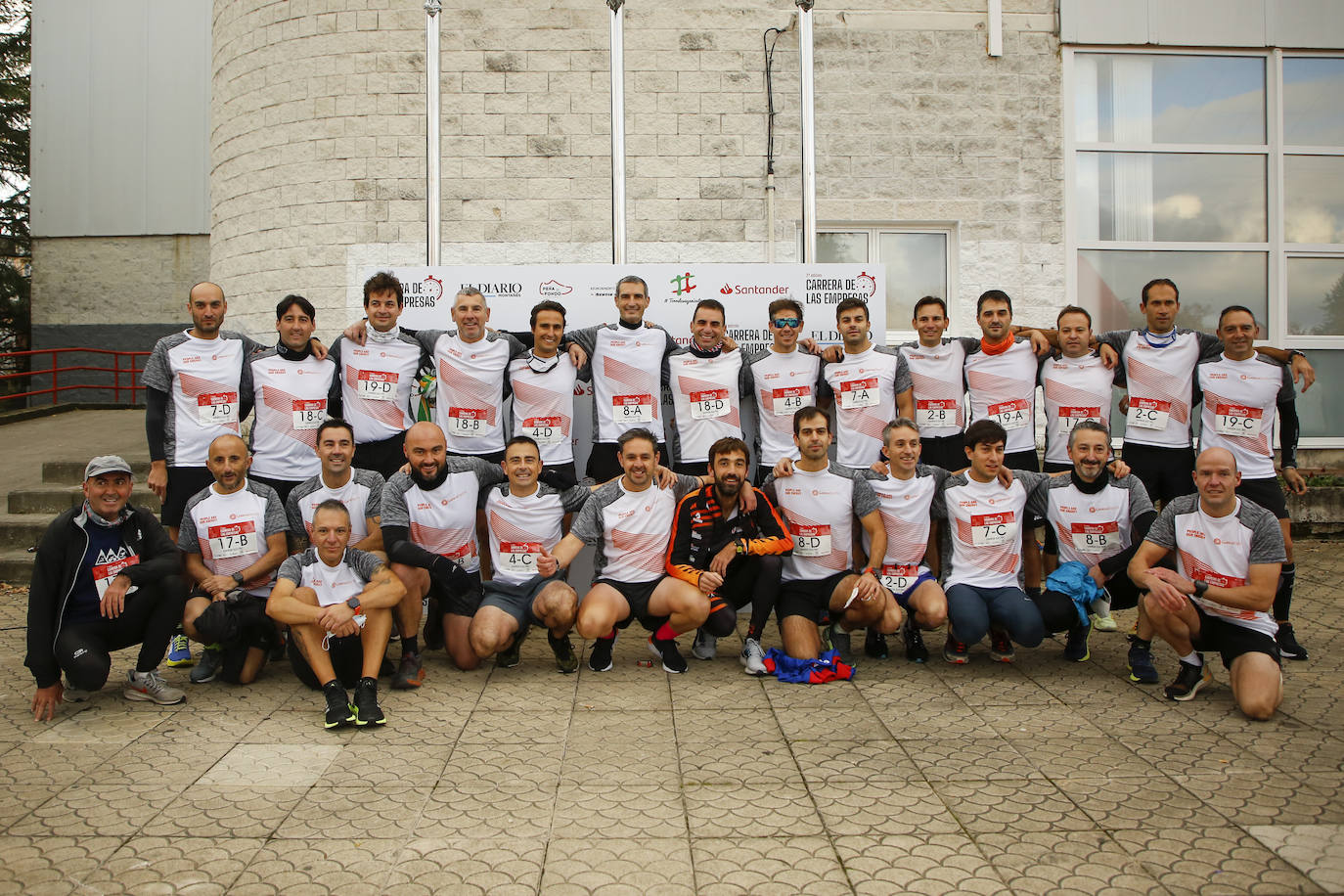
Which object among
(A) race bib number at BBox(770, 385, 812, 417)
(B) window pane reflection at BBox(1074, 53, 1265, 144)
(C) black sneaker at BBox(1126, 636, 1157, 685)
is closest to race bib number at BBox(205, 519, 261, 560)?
(A) race bib number at BBox(770, 385, 812, 417)

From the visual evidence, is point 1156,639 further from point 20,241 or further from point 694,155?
point 20,241

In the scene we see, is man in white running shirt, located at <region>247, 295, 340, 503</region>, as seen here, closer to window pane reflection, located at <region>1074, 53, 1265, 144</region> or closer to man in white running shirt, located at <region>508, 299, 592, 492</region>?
man in white running shirt, located at <region>508, 299, 592, 492</region>

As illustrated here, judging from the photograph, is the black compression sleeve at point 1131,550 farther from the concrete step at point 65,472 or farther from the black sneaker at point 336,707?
the concrete step at point 65,472

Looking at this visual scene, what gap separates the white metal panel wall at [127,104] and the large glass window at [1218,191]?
16158 millimetres

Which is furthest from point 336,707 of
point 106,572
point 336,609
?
point 106,572

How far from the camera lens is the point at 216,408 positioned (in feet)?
20.0

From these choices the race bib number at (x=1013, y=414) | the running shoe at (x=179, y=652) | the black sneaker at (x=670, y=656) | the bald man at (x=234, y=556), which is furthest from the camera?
the race bib number at (x=1013, y=414)

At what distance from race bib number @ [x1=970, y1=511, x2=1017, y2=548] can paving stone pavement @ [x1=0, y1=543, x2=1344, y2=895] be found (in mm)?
751

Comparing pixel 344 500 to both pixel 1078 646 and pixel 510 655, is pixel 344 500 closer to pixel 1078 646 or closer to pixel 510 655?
pixel 510 655

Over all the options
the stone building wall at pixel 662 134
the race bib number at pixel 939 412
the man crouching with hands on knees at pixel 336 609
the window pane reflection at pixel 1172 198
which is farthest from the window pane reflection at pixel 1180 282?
the man crouching with hands on knees at pixel 336 609

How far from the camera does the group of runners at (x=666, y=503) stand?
4.96 metres

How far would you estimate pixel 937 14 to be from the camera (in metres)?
9.74

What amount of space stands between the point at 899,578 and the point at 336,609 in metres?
Answer: 3.09

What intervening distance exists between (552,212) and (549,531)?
4.77 m
